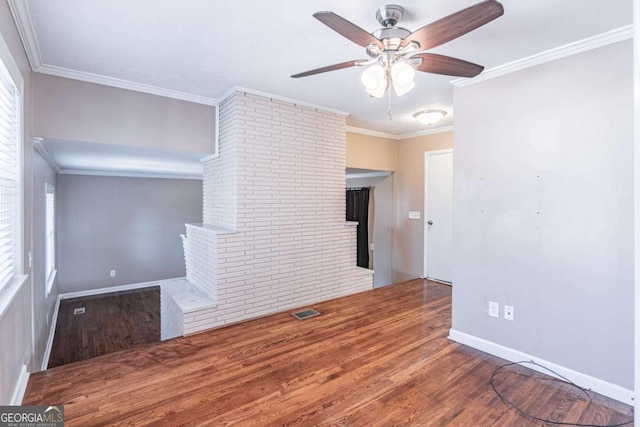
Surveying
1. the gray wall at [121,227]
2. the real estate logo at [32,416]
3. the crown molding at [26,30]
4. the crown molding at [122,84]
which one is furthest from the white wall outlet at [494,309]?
the gray wall at [121,227]

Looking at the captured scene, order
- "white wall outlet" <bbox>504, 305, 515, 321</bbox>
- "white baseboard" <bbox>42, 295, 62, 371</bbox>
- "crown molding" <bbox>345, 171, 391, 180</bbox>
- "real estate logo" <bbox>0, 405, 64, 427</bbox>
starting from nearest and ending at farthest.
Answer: "real estate logo" <bbox>0, 405, 64, 427</bbox> < "white wall outlet" <bbox>504, 305, 515, 321</bbox> < "white baseboard" <bbox>42, 295, 62, 371</bbox> < "crown molding" <bbox>345, 171, 391, 180</bbox>

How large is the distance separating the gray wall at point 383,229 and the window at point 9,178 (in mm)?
4951

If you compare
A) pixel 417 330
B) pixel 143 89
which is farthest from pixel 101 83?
pixel 417 330

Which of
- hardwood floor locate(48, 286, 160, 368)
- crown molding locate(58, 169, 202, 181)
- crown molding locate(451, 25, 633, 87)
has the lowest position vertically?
hardwood floor locate(48, 286, 160, 368)

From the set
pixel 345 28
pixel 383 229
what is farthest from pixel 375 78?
pixel 383 229

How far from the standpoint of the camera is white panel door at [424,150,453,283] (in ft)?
16.1

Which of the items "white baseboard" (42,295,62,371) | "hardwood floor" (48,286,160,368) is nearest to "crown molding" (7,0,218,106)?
"white baseboard" (42,295,62,371)

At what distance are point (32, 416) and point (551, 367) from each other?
3463 millimetres

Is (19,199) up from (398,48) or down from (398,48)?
down

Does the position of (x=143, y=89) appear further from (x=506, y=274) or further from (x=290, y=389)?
(x=506, y=274)

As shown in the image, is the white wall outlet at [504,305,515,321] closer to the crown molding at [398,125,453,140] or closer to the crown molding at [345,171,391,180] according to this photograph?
the crown molding at [398,125,453,140]

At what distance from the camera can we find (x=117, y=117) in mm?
3131

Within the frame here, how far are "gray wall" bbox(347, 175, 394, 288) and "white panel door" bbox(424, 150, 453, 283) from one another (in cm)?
78

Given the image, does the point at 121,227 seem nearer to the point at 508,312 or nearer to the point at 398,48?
the point at 398,48
